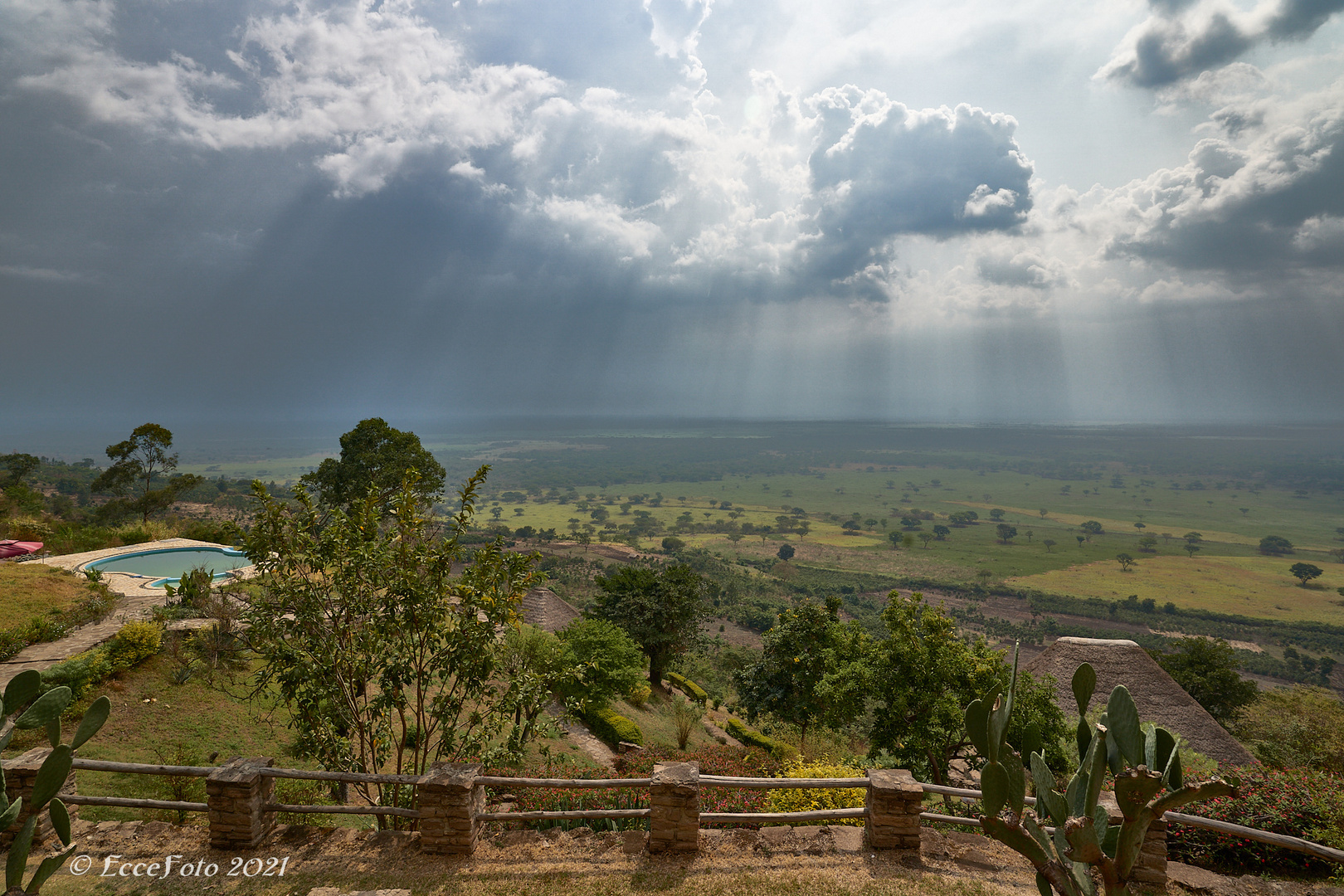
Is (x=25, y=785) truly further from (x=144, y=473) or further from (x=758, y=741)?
(x=144, y=473)

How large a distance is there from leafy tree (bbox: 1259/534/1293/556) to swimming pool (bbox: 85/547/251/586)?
163762mm

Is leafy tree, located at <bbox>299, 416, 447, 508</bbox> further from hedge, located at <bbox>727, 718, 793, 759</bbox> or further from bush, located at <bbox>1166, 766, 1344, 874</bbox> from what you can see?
bush, located at <bbox>1166, 766, 1344, 874</bbox>

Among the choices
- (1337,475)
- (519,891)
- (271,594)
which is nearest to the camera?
(519,891)

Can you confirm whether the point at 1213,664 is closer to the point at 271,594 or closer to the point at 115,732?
the point at 271,594

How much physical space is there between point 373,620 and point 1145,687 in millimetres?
24188

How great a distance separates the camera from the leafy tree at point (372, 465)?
24.8 m

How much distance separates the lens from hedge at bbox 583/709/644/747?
55.0 feet

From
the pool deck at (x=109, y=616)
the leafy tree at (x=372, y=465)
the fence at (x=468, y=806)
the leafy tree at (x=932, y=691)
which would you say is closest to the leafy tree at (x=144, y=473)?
the pool deck at (x=109, y=616)

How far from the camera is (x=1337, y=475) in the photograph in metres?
192

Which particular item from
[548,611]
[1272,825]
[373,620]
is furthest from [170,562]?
[1272,825]

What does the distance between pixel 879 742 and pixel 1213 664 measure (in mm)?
23285

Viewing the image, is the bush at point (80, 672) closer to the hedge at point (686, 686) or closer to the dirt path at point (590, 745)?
the dirt path at point (590, 745)

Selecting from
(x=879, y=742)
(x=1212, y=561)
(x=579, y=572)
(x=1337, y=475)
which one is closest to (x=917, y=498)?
(x=1212, y=561)

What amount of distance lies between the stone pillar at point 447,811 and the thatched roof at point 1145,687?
654 inches
